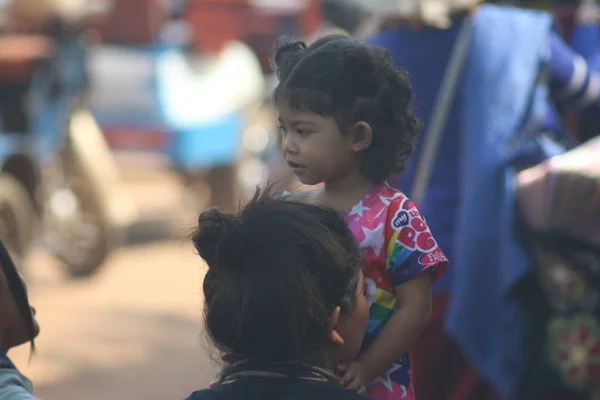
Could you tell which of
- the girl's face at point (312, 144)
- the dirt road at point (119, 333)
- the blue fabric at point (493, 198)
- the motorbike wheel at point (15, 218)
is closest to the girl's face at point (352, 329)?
the girl's face at point (312, 144)

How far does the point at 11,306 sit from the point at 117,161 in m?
9.04

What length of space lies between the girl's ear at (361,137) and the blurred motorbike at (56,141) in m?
5.16

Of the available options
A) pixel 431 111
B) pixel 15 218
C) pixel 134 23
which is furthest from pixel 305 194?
pixel 134 23

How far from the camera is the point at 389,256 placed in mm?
2070

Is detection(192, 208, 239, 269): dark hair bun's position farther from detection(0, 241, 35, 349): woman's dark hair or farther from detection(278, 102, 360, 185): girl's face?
detection(0, 241, 35, 349): woman's dark hair

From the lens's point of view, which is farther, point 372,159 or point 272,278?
point 372,159

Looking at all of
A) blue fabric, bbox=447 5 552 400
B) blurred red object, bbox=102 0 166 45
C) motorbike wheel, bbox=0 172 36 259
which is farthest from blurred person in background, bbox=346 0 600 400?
blurred red object, bbox=102 0 166 45

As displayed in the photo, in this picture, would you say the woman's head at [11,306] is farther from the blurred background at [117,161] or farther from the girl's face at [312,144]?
the girl's face at [312,144]

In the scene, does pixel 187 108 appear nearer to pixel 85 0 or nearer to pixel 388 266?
pixel 85 0

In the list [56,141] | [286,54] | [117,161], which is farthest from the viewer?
[117,161]

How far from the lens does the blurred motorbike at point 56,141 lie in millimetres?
7109

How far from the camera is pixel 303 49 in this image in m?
2.15

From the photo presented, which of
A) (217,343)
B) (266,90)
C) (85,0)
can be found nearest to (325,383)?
(217,343)

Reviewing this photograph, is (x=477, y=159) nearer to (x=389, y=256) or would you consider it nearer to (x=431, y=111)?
(x=431, y=111)
